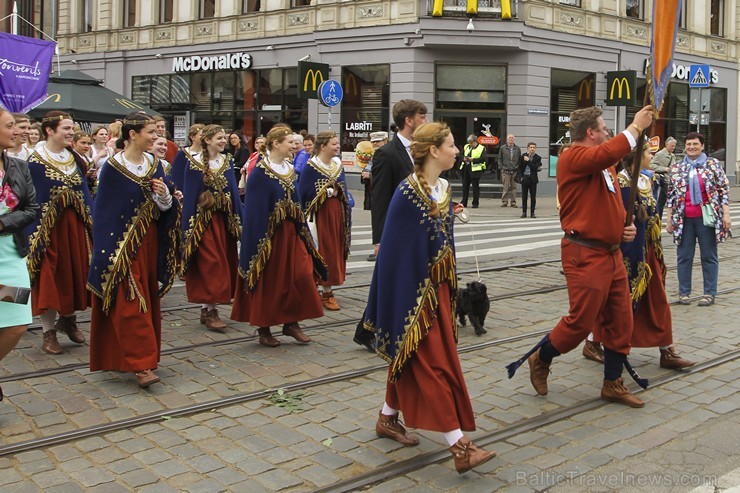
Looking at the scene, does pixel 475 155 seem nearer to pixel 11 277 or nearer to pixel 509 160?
pixel 509 160

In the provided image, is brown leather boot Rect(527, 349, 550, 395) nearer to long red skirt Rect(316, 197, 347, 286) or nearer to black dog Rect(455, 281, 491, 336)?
black dog Rect(455, 281, 491, 336)

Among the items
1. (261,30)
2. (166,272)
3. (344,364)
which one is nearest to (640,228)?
(344,364)

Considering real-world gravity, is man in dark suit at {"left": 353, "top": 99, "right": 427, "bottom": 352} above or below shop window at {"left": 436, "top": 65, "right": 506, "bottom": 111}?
below

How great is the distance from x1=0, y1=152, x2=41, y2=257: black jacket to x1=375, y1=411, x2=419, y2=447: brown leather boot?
2441 mm

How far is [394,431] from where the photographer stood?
491cm

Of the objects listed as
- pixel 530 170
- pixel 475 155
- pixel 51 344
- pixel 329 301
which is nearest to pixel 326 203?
pixel 329 301

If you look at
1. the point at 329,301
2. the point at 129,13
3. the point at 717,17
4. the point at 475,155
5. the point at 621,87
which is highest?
the point at 717,17

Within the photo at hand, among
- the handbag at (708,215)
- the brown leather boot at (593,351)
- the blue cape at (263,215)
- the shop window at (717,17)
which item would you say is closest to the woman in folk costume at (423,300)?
the brown leather boot at (593,351)

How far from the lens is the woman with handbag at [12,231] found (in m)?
4.96

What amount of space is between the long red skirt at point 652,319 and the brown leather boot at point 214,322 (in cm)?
380

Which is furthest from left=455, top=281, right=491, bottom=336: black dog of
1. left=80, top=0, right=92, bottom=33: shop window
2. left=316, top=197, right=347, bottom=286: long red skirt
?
left=80, top=0, right=92, bottom=33: shop window

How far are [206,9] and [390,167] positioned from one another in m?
27.7

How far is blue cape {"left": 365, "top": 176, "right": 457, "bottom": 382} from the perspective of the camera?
4574 millimetres

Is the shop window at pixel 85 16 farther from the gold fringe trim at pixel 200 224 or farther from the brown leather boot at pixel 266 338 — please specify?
the brown leather boot at pixel 266 338
